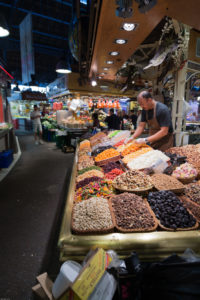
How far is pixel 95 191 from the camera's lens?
2.00m

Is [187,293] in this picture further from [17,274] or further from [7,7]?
[7,7]

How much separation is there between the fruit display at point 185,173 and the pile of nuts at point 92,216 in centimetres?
110

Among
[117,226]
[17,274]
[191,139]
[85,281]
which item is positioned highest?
[191,139]

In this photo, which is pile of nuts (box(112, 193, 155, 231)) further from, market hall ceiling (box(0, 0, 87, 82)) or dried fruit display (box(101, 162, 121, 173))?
market hall ceiling (box(0, 0, 87, 82))

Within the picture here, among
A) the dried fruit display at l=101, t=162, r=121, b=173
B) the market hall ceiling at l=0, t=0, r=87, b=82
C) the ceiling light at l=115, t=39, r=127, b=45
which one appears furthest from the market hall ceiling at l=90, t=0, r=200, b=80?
the market hall ceiling at l=0, t=0, r=87, b=82

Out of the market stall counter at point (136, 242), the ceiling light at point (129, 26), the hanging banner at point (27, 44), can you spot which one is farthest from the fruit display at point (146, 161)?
the hanging banner at point (27, 44)

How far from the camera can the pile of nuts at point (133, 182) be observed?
6.49ft

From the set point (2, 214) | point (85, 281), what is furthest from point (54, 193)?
point (85, 281)

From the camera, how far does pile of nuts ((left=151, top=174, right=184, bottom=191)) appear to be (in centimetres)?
192

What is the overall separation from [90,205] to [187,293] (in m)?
0.98

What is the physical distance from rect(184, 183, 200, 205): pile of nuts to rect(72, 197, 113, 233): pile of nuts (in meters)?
0.91

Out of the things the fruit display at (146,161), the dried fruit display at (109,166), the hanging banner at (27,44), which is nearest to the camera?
the fruit display at (146,161)

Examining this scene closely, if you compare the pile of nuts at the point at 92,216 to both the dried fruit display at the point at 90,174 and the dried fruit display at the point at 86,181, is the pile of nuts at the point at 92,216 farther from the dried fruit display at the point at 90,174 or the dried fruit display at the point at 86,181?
the dried fruit display at the point at 90,174

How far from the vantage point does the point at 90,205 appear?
5.47 ft
